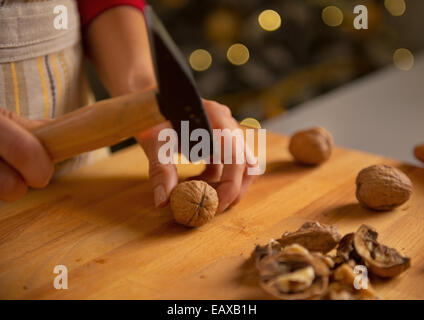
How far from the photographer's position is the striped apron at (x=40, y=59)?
1168mm

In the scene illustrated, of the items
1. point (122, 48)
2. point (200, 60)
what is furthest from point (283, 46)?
point (122, 48)

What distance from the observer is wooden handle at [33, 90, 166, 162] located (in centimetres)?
93

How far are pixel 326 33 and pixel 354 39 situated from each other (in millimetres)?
248

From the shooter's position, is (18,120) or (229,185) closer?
(18,120)

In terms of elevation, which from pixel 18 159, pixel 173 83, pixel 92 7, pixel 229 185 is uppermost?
pixel 92 7

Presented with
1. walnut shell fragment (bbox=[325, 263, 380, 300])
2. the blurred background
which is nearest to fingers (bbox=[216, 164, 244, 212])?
walnut shell fragment (bbox=[325, 263, 380, 300])

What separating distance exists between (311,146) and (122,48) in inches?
21.2

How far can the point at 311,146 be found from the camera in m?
1.27

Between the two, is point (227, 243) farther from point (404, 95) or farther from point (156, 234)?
point (404, 95)

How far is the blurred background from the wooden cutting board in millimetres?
1184

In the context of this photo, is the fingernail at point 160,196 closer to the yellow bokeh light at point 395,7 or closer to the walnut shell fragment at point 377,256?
the walnut shell fragment at point 377,256

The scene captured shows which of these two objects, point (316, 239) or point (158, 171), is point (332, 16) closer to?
point (158, 171)

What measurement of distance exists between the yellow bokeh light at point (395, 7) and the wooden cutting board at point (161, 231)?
2.11 m

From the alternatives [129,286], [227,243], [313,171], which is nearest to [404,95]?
[313,171]
